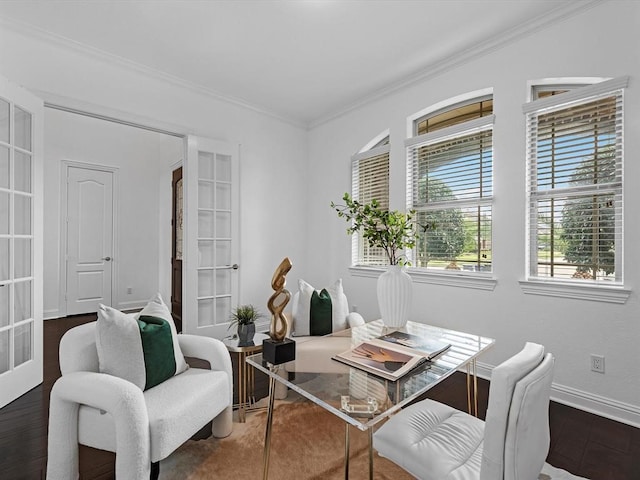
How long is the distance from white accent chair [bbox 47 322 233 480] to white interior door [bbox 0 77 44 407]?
49.0 inches

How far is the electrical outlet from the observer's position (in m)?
2.31

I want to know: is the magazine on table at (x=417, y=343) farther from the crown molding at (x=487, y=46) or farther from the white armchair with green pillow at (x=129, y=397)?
the crown molding at (x=487, y=46)

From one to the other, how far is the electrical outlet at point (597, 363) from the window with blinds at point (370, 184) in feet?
6.62

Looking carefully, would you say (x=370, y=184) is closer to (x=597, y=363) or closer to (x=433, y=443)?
(x=597, y=363)

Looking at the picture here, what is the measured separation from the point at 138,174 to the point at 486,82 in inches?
217

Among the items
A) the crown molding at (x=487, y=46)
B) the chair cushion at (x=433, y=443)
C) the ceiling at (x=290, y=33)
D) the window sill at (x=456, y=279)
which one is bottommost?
the chair cushion at (x=433, y=443)

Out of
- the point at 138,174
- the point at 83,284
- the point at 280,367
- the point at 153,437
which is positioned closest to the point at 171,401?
the point at 153,437

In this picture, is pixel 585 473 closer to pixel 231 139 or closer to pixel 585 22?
pixel 585 22

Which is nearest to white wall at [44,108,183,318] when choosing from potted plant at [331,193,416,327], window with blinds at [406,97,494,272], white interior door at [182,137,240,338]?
white interior door at [182,137,240,338]

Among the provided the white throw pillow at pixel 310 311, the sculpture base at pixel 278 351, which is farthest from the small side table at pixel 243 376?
the sculpture base at pixel 278 351

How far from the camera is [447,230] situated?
331 centimetres

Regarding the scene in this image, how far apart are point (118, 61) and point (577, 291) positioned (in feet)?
13.9

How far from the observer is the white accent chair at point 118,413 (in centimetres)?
143

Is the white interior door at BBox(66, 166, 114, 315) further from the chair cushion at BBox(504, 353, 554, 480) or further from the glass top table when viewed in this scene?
the chair cushion at BBox(504, 353, 554, 480)
